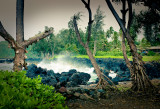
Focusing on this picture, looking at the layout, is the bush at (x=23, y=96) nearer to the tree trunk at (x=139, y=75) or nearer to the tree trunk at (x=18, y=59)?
the tree trunk at (x=18, y=59)

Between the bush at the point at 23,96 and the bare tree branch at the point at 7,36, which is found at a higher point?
the bare tree branch at the point at 7,36

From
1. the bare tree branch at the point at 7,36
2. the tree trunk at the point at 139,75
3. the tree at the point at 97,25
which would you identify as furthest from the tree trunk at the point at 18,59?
the tree at the point at 97,25

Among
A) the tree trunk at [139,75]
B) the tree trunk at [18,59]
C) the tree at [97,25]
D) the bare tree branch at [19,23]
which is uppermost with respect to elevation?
the tree at [97,25]

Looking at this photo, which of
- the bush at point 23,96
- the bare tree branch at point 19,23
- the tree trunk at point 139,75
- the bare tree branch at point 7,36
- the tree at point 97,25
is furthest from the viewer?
the tree at point 97,25

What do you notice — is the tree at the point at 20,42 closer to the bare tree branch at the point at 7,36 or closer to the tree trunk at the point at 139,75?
the bare tree branch at the point at 7,36

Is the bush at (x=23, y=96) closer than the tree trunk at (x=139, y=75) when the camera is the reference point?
Yes

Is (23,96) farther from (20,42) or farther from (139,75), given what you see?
(139,75)

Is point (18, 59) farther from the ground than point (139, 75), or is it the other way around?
point (18, 59)

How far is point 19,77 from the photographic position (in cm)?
181

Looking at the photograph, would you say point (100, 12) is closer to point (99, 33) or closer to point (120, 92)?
point (99, 33)

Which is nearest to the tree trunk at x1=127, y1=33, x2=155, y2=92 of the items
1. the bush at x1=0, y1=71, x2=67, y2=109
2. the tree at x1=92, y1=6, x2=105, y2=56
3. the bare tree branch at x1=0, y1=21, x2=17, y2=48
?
the bush at x1=0, y1=71, x2=67, y2=109

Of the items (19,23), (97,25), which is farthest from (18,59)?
(97,25)

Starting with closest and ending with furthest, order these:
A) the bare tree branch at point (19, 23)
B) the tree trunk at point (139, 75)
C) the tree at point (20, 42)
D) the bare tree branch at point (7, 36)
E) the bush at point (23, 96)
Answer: the bush at point (23, 96) → the bare tree branch at point (7, 36) → the tree at point (20, 42) → the bare tree branch at point (19, 23) → the tree trunk at point (139, 75)

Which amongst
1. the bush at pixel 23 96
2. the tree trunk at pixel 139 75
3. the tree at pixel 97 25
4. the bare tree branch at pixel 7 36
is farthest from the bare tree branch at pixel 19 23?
the tree at pixel 97 25
